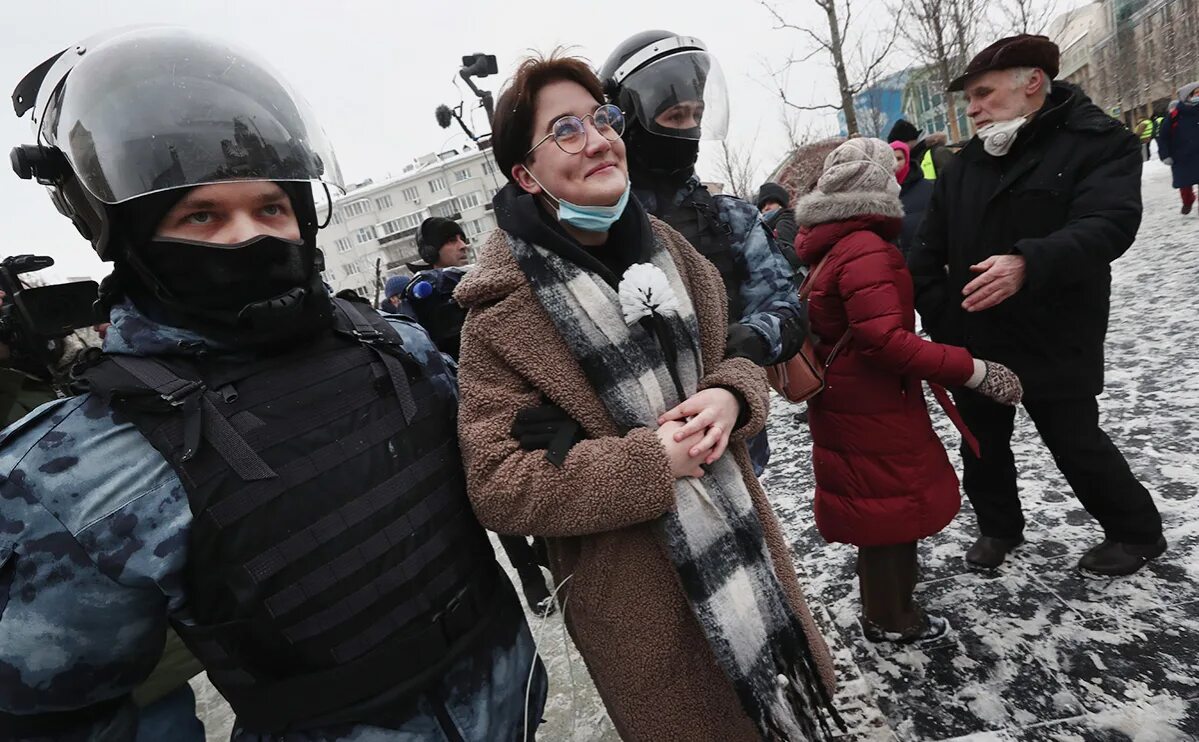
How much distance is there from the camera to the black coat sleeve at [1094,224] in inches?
76.9

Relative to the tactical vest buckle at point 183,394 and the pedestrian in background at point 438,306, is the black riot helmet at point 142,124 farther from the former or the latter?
the pedestrian in background at point 438,306

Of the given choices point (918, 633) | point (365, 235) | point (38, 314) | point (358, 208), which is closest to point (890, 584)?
point (918, 633)

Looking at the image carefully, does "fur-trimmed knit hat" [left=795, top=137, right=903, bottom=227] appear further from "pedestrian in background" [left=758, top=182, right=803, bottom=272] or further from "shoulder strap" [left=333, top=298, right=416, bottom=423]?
"pedestrian in background" [left=758, top=182, right=803, bottom=272]

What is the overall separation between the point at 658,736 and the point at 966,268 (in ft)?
7.04

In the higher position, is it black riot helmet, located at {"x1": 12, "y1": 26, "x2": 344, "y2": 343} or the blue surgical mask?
black riot helmet, located at {"x1": 12, "y1": 26, "x2": 344, "y2": 343}

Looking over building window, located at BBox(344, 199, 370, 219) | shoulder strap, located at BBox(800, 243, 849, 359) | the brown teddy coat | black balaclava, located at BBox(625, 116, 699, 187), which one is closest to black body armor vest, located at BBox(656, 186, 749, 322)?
black balaclava, located at BBox(625, 116, 699, 187)

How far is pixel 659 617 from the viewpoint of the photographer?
1271 millimetres

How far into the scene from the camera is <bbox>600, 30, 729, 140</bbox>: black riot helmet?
2117 millimetres

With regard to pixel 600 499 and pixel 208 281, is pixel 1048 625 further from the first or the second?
pixel 208 281

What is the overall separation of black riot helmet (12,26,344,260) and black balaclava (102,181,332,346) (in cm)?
4

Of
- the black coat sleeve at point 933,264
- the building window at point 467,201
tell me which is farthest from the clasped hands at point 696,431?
the building window at point 467,201

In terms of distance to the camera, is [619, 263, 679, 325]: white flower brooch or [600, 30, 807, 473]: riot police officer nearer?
[619, 263, 679, 325]: white flower brooch

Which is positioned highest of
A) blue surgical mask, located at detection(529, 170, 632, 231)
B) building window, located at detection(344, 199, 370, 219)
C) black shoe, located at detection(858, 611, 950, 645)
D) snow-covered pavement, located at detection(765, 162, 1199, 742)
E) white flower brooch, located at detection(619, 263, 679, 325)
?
building window, located at detection(344, 199, 370, 219)

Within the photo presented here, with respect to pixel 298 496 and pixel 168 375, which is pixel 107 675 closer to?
pixel 298 496
